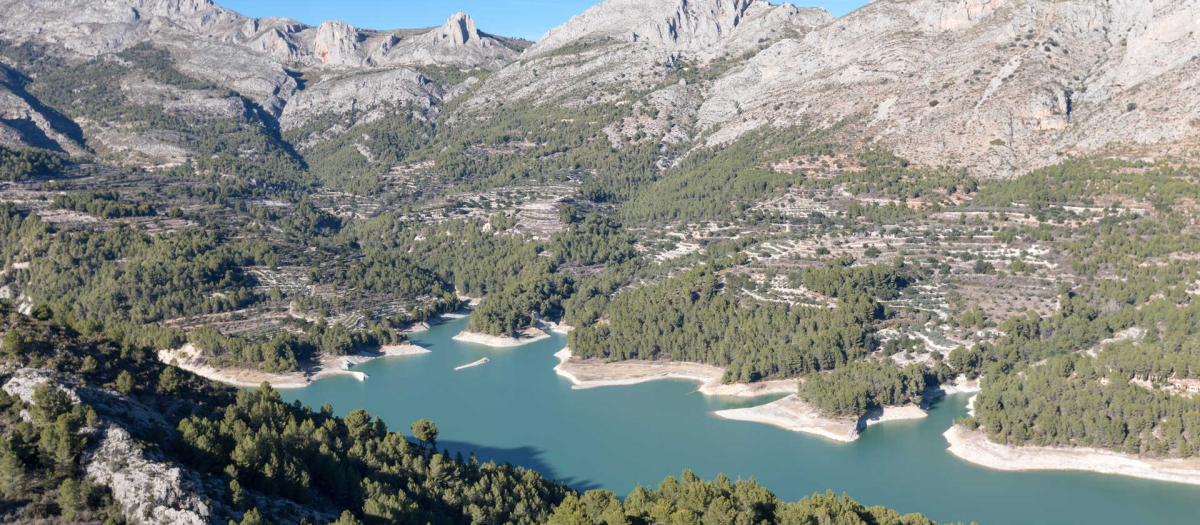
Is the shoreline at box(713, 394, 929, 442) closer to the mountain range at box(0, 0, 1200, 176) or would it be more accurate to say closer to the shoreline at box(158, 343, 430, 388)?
the shoreline at box(158, 343, 430, 388)

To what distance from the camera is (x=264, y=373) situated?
7888 cm

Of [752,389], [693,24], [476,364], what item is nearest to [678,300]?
[752,389]

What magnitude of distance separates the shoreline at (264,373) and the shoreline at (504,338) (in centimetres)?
1216

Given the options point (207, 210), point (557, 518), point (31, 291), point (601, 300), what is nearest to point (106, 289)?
point (31, 291)

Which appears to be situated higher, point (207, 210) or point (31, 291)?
point (207, 210)

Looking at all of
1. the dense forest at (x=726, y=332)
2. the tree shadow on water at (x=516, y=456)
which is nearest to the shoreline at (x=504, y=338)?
the dense forest at (x=726, y=332)

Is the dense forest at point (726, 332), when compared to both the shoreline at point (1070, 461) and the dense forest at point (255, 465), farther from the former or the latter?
the dense forest at point (255, 465)

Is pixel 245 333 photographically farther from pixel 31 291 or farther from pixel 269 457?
pixel 269 457

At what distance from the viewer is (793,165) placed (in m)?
114

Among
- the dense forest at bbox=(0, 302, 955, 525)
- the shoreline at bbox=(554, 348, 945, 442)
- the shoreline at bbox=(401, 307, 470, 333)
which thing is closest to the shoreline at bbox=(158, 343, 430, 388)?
the shoreline at bbox=(401, 307, 470, 333)

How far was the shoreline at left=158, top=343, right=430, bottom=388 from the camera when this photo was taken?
7750 cm

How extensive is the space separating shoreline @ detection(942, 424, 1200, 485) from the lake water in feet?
2.17

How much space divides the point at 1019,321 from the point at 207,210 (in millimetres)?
105469

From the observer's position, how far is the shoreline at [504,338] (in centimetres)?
9248
